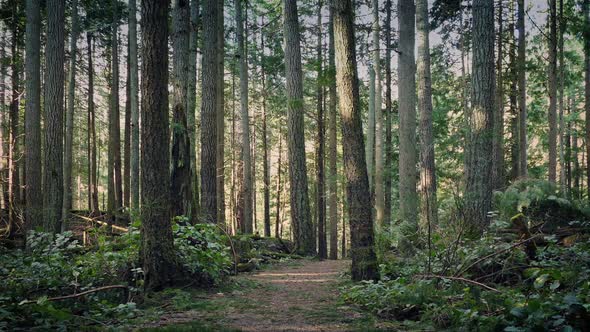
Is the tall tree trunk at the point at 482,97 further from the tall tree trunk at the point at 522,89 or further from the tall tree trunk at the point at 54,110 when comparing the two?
the tall tree trunk at the point at 54,110

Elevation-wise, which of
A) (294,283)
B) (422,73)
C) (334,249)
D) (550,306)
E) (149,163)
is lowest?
(334,249)

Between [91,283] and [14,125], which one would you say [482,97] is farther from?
[14,125]

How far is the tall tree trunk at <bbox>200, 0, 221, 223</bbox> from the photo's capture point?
1229 centimetres

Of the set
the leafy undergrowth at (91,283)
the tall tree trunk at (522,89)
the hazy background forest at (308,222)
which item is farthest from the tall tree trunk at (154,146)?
the tall tree trunk at (522,89)

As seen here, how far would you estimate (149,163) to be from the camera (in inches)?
245

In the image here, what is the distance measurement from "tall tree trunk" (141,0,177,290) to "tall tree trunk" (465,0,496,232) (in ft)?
21.3

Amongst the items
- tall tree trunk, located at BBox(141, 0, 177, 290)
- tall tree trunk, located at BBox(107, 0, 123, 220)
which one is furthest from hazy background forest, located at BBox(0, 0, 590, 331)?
A: tall tree trunk, located at BBox(107, 0, 123, 220)

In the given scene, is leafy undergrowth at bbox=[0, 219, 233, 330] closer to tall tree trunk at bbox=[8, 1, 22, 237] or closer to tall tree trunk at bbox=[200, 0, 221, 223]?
tall tree trunk at bbox=[200, 0, 221, 223]

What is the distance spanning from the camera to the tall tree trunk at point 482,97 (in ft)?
29.3

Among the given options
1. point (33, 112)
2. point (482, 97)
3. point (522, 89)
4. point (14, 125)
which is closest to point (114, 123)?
point (14, 125)

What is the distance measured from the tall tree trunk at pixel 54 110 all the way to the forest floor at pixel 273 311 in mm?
7722

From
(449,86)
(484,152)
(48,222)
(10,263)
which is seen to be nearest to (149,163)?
(10,263)

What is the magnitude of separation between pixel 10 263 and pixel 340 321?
605 centimetres

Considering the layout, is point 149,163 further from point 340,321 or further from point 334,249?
point 334,249
